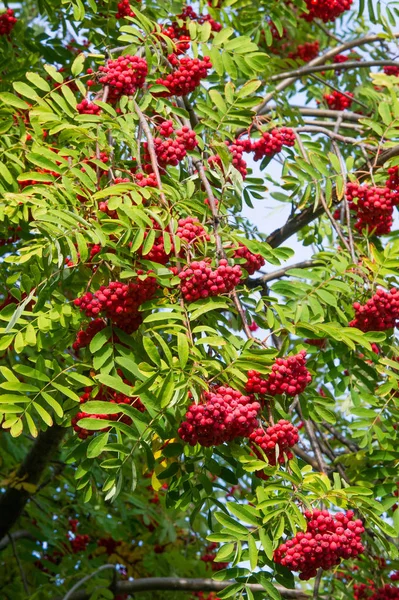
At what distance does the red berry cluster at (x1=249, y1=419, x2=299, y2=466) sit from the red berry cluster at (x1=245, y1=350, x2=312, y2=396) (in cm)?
11

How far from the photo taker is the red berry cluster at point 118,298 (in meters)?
3.02

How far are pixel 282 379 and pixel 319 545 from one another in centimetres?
52

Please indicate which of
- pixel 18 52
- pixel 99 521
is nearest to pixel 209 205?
pixel 18 52

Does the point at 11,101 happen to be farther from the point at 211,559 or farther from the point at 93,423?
the point at 211,559

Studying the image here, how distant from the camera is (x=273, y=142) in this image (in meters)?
4.30

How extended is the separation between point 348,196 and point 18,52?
2.18m

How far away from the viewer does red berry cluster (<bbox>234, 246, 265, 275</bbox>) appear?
3417 mm

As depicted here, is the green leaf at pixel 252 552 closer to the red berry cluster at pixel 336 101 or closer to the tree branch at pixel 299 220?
the tree branch at pixel 299 220

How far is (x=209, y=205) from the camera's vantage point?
11.7 ft

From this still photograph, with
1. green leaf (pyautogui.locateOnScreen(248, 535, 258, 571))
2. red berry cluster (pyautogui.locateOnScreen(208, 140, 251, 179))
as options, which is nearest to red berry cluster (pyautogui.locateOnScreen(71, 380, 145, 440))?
green leaf (pyautogui.locateOnScreen(248, 535, 258, 571))

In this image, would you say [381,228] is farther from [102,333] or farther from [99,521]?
[99,521]

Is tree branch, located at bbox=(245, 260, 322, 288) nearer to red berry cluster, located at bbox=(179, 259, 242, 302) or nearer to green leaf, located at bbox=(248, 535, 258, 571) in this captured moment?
red berry cluster, located at bbox=(179, 259, 242, 302)

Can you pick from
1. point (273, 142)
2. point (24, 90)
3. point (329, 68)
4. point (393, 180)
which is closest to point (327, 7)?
point (329, 68)

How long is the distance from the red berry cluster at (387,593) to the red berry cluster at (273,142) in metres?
1.99
